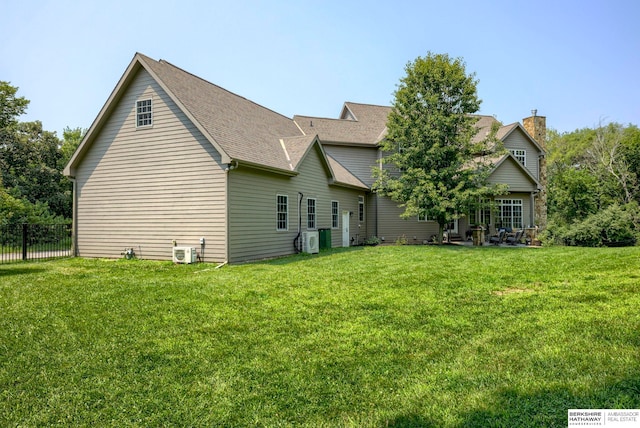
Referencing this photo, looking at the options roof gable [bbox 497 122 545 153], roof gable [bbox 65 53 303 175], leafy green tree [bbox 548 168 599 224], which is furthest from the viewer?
roof gable [bbox 497 122 545 153]

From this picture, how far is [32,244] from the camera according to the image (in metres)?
14.7

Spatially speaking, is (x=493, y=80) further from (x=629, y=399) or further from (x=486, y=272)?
(x=629, y=399)

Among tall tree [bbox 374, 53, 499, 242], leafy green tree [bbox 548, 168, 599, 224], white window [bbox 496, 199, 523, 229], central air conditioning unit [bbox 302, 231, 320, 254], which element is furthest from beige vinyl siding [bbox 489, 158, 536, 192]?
A: central air conditioning unit [bbox 302, 231, 320, 254]

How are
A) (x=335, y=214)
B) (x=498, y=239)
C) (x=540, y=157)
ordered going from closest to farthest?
1. (x=335, y=214)
2. (x=498, y=239)
3. (x=540, y=157)

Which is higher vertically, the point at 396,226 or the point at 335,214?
the point at 335,214

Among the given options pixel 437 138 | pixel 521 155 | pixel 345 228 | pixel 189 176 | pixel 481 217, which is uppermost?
pixel 521 155

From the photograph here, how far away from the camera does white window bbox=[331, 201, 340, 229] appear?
1897 centimetres

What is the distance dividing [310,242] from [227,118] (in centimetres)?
573

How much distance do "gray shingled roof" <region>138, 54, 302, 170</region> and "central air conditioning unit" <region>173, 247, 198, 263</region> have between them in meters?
3.30

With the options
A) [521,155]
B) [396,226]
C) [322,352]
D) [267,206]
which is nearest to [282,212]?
[267,206]

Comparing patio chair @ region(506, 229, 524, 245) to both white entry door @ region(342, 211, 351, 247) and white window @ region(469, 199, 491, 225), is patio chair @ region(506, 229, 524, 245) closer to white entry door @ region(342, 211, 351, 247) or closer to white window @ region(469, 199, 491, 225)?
white window @ region(469, 199, 491, 225)

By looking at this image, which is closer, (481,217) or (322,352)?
(322,352)

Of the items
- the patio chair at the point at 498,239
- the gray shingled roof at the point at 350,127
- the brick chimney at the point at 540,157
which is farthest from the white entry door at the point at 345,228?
the brick chimney at the point at 540,157

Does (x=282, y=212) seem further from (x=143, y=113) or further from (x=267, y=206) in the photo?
(x=143, y=113)
